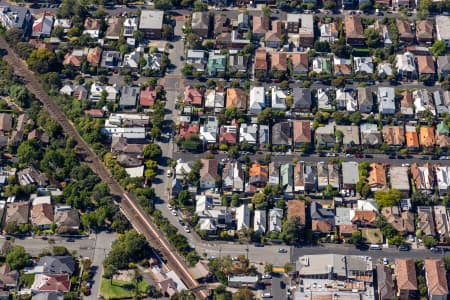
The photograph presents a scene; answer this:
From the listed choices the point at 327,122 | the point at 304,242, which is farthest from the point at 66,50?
the point at 304,242

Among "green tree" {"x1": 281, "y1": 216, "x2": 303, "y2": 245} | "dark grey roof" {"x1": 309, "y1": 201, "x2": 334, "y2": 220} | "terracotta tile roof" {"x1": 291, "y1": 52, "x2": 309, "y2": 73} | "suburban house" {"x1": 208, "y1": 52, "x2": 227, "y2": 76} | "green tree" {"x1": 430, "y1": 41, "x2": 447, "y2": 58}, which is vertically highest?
"green tree" {"x1": 430, "y1": 41, "x2": 447, "y2": 58}

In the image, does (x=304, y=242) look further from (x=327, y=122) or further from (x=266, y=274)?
(x=327, y=122)

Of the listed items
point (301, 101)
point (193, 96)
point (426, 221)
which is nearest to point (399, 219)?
point (426, 221)

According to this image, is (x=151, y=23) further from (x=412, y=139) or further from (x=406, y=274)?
(x=406, y=274)

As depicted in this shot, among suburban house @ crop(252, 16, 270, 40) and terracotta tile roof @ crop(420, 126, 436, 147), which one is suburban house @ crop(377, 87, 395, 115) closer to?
terracotta tile roof @ crop(420, 126, 436, 147)

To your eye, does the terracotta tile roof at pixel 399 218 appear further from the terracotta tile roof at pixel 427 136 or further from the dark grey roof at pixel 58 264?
the dark grey roof at pixel 58 264

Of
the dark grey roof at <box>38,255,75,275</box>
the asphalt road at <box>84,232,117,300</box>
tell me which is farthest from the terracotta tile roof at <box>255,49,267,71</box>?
the dark grey roof at <box>38,255,75,275</box>
